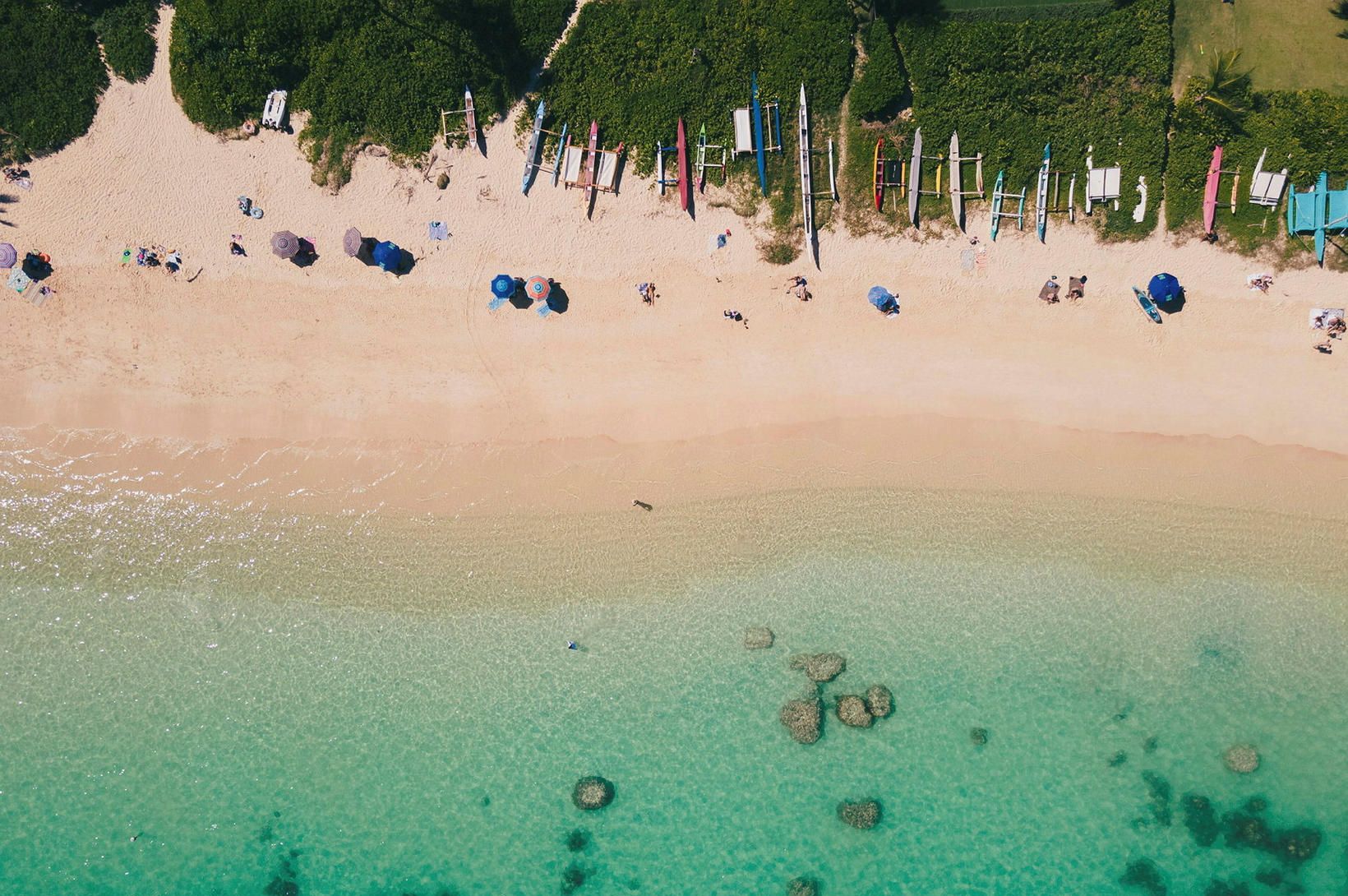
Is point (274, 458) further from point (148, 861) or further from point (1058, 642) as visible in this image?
point (1058, 642)

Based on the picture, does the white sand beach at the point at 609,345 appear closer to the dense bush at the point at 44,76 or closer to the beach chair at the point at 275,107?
the dense bush at the point at 44,76

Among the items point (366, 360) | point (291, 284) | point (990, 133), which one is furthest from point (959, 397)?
point (291, 284)

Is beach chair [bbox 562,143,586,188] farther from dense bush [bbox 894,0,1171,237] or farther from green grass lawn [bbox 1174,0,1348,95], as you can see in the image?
green grass lawn [bbox 1174,0,1348,95]

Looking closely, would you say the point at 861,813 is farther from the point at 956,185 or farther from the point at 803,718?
the point at 956,185

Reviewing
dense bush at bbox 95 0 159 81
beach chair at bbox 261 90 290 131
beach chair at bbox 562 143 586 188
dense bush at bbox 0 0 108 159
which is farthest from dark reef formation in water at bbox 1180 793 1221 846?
dense bush at bbox 0 0 108 159

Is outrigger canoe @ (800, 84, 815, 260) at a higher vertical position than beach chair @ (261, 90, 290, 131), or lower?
lower

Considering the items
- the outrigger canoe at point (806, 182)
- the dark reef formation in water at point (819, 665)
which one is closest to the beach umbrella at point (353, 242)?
the outrigger canoe at point (806, 182)
